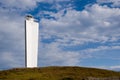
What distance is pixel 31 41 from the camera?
64.2 meters

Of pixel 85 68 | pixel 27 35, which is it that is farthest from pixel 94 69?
pixel 27 35

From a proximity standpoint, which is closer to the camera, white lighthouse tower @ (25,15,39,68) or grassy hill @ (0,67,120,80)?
grassy hill @ (0,67,120,80)

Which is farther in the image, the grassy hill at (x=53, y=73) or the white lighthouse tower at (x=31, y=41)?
the white lighthouse tower at (x=31, y=41)

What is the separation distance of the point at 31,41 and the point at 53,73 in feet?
37.5

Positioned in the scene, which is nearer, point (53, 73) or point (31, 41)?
point (53, 73)

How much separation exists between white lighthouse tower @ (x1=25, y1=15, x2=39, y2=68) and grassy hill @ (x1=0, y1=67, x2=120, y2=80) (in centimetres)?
364

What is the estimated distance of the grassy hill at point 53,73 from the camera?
5212 cm

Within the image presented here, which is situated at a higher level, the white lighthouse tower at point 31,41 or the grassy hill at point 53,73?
the white lighthouse tower at point 31,41

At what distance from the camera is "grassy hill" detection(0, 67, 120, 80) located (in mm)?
52125

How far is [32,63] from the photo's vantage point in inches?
2518

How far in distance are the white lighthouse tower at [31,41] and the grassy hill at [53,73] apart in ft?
11.9

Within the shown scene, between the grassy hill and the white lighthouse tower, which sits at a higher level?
the white lighthouse tower

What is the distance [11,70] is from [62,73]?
11.8m

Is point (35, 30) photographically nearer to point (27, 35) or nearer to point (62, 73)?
point (27, 35)
